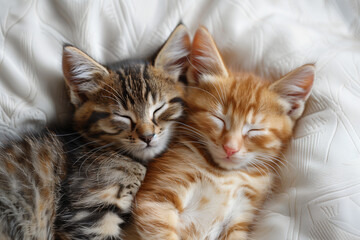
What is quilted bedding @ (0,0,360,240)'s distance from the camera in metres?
1.10

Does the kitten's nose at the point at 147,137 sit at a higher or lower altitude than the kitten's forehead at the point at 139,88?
lower

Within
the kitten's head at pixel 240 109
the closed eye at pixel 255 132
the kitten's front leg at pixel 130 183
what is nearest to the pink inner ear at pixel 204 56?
the kitten's head at pixel 240 109

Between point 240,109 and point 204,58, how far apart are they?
0.26 meters

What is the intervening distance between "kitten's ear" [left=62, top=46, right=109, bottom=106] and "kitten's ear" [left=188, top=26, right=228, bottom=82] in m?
0.36

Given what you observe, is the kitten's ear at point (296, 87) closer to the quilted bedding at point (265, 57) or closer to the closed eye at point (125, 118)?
the quilted bedding at point (265, 57)

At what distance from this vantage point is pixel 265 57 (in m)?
1.40

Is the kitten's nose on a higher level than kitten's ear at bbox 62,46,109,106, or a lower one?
lower

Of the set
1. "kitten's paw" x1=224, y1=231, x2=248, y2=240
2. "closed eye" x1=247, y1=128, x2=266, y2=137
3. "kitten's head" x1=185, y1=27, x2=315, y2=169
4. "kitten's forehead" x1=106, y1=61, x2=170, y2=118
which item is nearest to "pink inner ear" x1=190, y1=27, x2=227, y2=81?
"kitten's head" x1=185, y1=27, x2=315, y2=169

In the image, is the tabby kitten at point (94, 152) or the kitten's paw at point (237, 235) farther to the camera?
the kitten's paw at point (237, 235)

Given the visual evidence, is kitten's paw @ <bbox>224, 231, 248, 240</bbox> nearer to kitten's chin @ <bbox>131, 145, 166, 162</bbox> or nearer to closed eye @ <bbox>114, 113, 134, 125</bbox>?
kitten's chin @ <bbox>131, 145, 166, 162</bbox>

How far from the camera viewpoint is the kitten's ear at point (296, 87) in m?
1.22

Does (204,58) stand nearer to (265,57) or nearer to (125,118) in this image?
(265,57)

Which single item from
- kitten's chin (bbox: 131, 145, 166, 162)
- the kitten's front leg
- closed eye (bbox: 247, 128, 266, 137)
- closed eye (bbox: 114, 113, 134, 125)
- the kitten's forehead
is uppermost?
the kitten's forehead

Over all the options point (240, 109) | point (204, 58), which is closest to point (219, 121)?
point (240, 109)
